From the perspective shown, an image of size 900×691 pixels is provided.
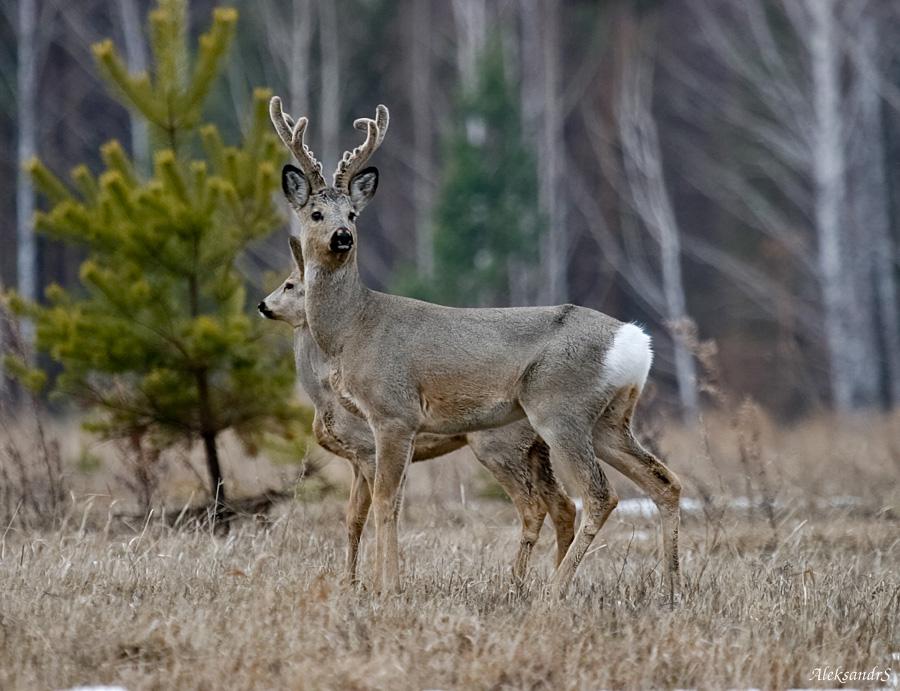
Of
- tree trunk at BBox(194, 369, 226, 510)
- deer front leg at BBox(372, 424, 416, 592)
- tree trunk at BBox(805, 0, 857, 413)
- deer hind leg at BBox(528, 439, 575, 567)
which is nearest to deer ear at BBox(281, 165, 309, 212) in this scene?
deer front leg at BBox(372, 424, 416, 592)

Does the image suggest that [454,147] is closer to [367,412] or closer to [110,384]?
[110,384]

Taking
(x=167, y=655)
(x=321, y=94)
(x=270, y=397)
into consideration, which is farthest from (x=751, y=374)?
(x=167, y=655)

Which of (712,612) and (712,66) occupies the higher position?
(712,66)

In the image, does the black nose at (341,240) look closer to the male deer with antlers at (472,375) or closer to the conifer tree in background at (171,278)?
the male deer with antlers at (472,375)

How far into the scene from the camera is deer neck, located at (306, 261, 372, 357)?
22.1 feet

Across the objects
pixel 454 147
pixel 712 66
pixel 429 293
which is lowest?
pixel 429 293

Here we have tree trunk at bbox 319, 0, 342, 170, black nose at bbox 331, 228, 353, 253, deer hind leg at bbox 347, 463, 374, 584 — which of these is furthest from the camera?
tree trunk at bbox 319, 0, 342, 170

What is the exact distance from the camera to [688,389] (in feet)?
75.9

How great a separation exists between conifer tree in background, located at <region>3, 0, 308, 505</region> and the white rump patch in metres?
3.20

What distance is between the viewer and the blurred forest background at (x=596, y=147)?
68.9 ft

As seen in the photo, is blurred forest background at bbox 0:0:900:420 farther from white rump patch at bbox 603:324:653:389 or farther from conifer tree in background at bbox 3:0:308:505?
white rump patch at bbox 603:324:653:389

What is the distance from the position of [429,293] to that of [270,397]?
474 inches

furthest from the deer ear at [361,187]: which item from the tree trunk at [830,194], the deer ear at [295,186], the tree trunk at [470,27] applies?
the tree trunk at [470,27]

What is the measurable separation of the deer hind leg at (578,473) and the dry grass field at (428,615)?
0.65 ft
